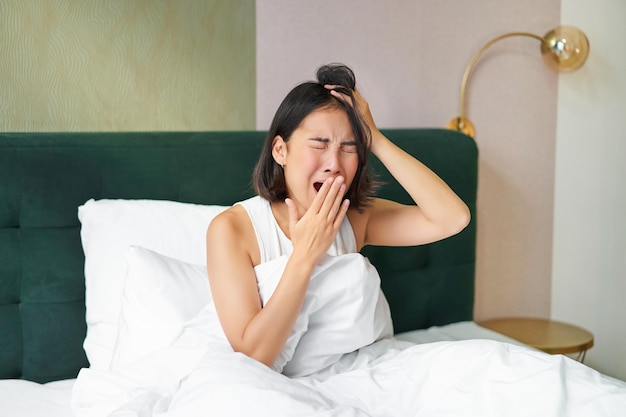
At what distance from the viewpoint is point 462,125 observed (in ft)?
8.98

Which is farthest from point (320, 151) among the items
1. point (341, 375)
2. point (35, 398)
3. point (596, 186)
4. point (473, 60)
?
point (596, 186)

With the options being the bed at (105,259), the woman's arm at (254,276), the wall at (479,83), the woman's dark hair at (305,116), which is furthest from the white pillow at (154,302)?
the wall at (479,83)

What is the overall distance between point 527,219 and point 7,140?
195 centimetres

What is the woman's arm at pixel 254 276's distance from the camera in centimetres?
156

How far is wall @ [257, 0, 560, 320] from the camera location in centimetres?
248

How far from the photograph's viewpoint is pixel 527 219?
2.91 metres

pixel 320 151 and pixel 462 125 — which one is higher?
pixel 462 125

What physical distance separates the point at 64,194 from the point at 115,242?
208 mm

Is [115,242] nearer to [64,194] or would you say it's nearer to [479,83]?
[64,194]

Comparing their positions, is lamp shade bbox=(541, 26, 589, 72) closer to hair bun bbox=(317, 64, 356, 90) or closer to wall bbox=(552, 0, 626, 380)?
wall bbox=(552, 0, 626, 380)

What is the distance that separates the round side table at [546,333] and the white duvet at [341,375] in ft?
2.82

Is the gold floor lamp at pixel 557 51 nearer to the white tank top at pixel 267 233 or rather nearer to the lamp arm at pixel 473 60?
the lamp arm at pixel 473 60

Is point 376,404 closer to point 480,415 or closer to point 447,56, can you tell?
point 480,415

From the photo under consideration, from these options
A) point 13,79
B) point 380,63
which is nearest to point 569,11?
point 380,63
